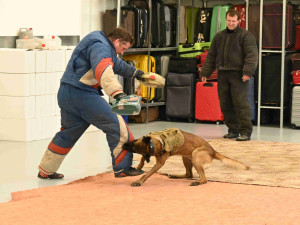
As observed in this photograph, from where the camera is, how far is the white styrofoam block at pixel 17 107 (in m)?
8.36

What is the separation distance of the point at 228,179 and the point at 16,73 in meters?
3.20

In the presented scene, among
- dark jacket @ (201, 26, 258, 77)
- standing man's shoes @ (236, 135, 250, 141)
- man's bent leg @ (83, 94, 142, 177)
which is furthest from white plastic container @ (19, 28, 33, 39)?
man's bent leg @ (83, 94, 142, 177)

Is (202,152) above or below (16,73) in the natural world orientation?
below

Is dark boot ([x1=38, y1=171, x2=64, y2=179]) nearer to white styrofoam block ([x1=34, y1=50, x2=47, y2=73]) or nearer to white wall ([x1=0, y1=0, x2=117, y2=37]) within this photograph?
white styrofoam block ([x1=34, y1=50, x2=47, y2=73])

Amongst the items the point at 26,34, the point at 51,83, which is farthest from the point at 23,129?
the point at 26,34

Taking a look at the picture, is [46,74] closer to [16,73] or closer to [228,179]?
[16,73]

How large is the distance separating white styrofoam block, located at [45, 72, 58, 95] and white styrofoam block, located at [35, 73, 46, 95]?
0.17 feet

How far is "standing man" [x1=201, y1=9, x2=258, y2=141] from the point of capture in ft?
28.0

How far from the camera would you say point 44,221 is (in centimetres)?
467

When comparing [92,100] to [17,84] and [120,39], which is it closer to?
[120,39]

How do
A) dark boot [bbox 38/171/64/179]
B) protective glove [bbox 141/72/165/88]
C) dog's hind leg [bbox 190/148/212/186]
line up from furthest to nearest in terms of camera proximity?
1. dark boot [bbox 38/171/64/179]
2. protective glove [bbox 141/72/165/88]
3. dog's hind leg [bbox 190/148/212/186]

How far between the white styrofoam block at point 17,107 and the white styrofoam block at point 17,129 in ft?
0.19

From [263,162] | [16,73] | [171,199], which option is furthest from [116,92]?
[16,73]

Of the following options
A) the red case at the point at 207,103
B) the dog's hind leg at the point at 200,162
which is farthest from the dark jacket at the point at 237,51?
the dog's hind leg at the point at 200,162
